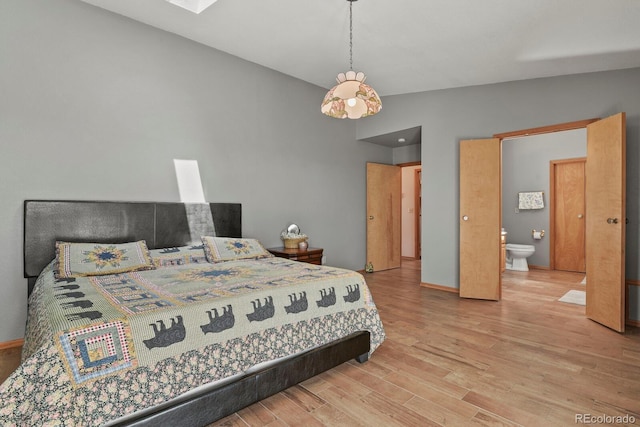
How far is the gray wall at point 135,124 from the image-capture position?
2.80 m

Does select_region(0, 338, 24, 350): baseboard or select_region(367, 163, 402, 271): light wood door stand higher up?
select_region(367, 163, 402, 271): light wood door

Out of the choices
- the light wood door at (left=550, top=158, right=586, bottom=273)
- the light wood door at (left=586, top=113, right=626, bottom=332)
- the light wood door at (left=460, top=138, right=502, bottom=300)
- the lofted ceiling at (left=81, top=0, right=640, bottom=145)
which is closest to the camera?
the lofted ceiling at (left=81, top=0, right=640, bottom=145)

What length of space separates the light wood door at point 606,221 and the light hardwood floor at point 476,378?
0.23 m

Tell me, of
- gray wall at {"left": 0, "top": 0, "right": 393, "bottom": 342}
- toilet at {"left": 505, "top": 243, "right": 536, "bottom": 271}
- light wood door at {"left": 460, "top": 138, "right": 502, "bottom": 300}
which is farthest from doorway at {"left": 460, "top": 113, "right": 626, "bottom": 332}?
gray wall at {"left": 0, "top": 0, "right": 393, "bottom": 342}

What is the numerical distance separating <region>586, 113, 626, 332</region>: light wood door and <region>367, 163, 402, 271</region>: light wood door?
3.06 m

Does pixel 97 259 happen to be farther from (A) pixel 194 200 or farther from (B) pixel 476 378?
(B) pixel 476 378

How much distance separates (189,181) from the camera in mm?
3746

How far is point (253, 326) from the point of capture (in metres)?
1.92

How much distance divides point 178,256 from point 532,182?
6.23m

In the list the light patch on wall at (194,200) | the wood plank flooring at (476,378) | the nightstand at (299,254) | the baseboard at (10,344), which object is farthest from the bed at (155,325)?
the nightstand at (299,254)

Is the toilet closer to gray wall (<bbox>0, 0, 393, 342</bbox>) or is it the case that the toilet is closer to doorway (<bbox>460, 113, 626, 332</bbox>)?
doorway (<bbox>460, 113, 626, 332</bbox>)

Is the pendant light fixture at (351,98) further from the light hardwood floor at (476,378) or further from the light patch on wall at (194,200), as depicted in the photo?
the light hardwood floor at (476,378)

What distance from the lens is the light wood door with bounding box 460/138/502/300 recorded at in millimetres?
4191

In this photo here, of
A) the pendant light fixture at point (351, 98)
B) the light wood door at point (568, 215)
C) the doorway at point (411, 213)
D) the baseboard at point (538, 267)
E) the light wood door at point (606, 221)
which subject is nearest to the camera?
the pendant light fixture at point (351, 98)
